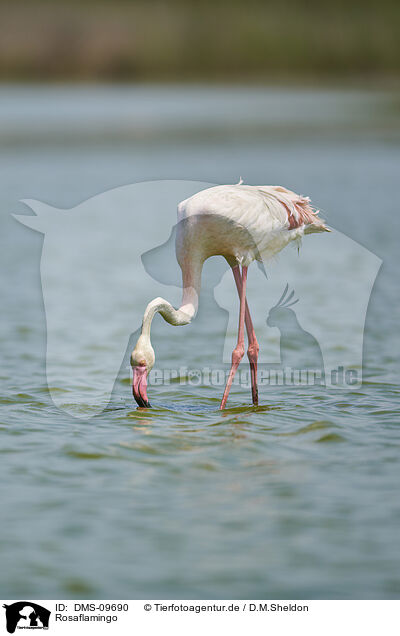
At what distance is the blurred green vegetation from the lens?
6012 centimetres

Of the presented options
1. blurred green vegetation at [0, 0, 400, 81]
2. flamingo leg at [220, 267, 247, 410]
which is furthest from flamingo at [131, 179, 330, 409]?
blurred green vegetation at [0, 0, 400, 81]

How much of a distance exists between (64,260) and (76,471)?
934 cm

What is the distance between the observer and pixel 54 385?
31.2 ft

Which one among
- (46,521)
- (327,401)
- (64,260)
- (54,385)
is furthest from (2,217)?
(46,521)

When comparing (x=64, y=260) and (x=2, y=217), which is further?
(x=2, y=217)

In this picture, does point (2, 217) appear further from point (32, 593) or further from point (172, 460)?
point (32, 593)

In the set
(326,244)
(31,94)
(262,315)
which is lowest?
(262,315)

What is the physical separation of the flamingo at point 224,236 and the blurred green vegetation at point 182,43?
50760 mm

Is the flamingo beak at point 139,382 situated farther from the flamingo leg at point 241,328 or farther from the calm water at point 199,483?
the flamingo leg at point 241,328

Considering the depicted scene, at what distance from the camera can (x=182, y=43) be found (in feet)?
214

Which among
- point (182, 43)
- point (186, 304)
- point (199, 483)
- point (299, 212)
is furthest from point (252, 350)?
point (182, 43)

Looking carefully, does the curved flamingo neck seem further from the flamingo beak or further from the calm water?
the calm water

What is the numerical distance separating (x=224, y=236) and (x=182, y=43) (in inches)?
2332

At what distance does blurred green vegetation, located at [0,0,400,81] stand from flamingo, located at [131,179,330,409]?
167 feet
